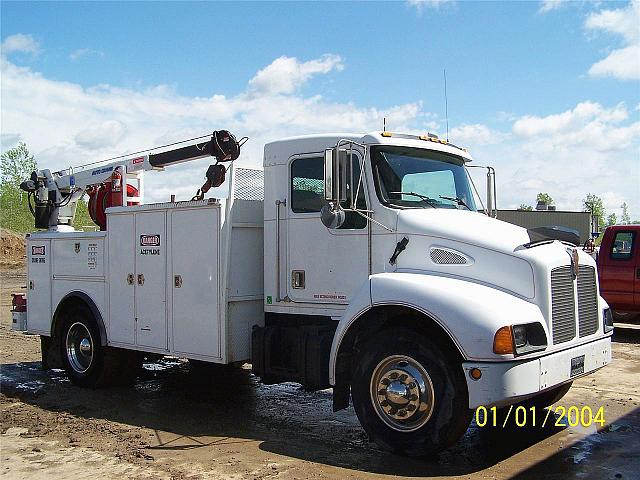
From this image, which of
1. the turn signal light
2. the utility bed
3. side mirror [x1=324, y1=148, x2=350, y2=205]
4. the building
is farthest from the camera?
the building

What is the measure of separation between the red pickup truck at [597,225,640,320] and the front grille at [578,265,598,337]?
24.3ft

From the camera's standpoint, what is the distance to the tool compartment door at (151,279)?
810 centimetres

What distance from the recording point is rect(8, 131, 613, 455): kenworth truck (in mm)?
5637

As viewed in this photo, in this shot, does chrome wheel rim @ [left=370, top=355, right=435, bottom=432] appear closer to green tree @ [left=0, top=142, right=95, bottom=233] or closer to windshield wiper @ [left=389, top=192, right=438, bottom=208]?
windshield wiper @ [left=389, top=192, right=438, bottom=208]

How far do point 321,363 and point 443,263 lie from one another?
59.6 inches

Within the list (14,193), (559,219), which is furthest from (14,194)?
(559,219)

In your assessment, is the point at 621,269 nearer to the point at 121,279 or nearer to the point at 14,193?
the point at 121,279

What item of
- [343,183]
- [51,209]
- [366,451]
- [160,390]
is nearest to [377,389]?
[366,451]

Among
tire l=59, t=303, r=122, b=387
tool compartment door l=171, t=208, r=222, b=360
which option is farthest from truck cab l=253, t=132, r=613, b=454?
tire l=59, t=303, r=122, b=387

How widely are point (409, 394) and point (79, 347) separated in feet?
17.6

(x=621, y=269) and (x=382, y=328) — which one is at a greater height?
(x=621, y=269)

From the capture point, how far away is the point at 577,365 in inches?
236

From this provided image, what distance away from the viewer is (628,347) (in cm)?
1234

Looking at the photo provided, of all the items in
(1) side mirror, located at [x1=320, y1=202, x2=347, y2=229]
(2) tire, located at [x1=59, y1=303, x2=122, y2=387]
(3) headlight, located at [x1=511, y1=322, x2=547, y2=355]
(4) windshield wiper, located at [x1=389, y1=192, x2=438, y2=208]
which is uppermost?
(4) windshield wiper, located at [x1=389, y1=192, x2=438, y2=208]
